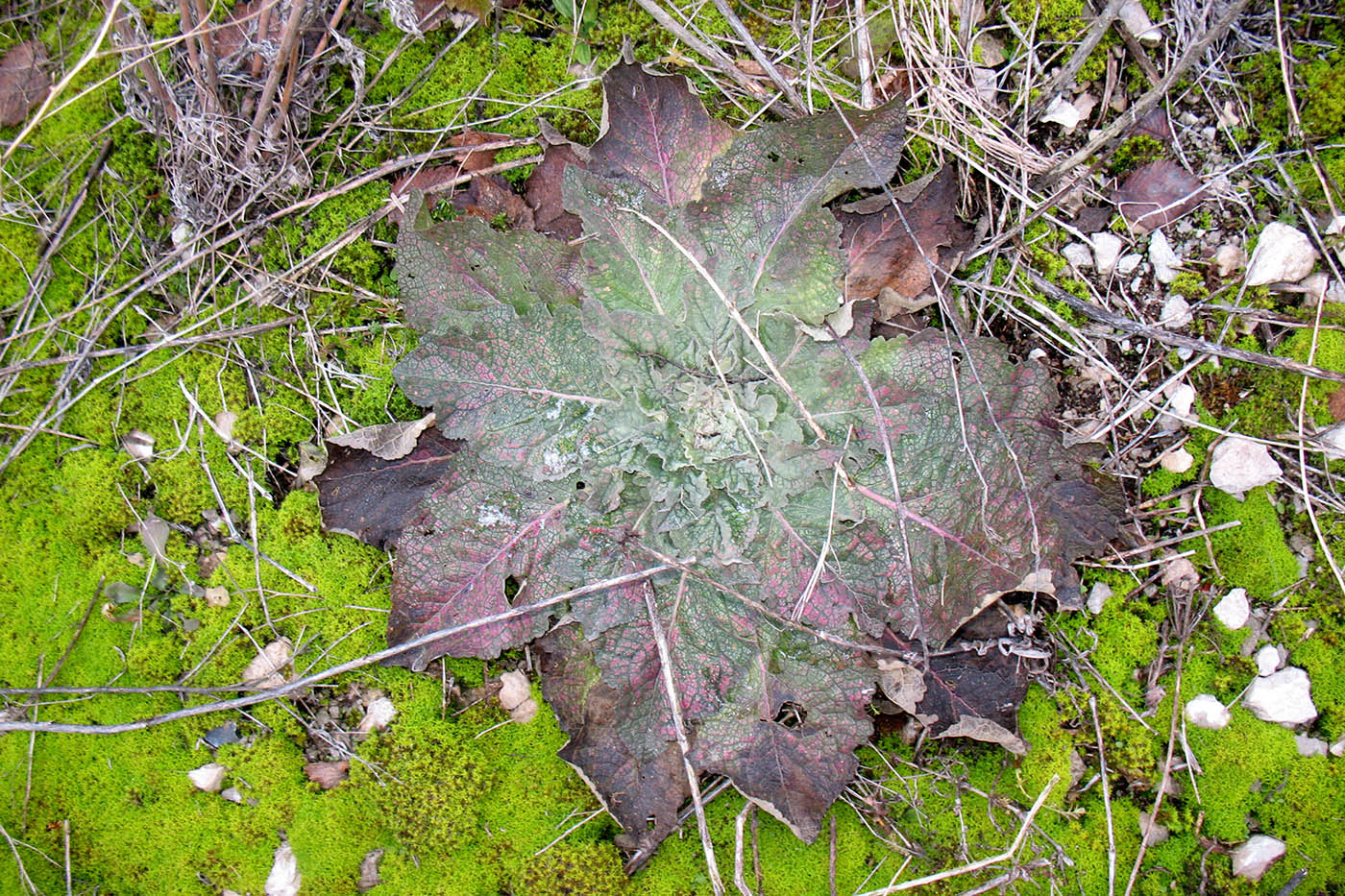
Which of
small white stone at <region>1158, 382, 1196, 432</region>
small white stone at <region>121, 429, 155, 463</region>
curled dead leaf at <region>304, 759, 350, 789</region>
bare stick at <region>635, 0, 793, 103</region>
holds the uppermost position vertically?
bare stick at <region>635, 0, 793, 103</region>

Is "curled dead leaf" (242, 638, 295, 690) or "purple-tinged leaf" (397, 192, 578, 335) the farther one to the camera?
"curled dead leaf" (242, 638, 295, 690)

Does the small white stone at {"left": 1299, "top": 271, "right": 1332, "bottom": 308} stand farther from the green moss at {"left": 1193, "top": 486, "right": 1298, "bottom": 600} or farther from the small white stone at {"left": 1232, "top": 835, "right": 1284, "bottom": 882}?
the small white stone at {"left": 1232, "top": 835, "right": 1284, "bottom": 882}

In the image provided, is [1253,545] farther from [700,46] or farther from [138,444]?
[138,444]

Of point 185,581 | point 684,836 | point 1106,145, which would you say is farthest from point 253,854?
point 1106,145

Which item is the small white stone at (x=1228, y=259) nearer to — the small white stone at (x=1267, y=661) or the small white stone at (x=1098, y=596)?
the small white stone at (x=1098, y=596)

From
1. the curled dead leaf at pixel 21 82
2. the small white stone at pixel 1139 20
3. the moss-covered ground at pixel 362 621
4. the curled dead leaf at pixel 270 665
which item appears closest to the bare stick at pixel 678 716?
the moss-covered ground at pixel 362 621

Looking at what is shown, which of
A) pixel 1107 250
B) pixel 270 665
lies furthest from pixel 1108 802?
pixel 270 665

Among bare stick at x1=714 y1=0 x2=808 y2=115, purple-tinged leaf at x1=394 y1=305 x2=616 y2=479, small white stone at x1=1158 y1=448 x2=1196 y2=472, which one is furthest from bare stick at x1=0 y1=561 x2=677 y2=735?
small white stone at x1=1158 y1=448 x2=1196 y2=472
